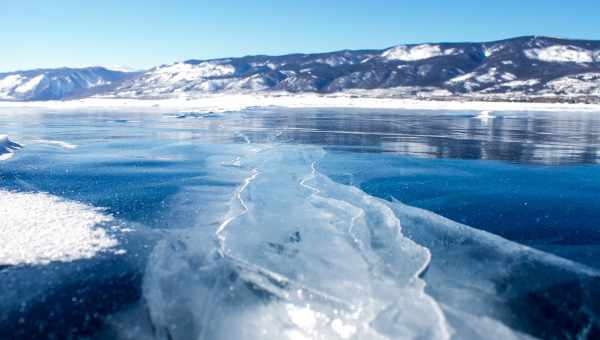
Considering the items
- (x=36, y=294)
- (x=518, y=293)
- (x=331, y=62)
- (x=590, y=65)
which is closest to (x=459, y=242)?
(x=518, y=293)

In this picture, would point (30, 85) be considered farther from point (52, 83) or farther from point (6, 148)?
point (6, 148)

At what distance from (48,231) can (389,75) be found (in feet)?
274

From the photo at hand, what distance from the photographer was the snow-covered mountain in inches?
4176

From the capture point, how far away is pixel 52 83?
377 ft

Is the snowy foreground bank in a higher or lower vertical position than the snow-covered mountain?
lower

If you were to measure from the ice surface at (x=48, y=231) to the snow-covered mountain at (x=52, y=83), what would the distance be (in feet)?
344

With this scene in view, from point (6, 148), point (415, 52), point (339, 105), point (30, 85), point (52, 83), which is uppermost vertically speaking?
point (415, 52)

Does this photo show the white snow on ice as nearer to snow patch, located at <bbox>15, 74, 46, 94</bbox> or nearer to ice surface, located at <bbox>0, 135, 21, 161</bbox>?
ice surface, located at <bbox>0, 135, 21, 161</bbox>

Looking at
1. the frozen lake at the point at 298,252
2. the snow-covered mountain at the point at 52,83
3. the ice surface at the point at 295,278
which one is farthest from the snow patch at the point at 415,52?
the ice surface at the point at 295,278

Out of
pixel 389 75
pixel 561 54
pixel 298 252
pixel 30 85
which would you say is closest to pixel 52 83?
pixel 30 85

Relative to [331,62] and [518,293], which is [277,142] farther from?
[331,62]

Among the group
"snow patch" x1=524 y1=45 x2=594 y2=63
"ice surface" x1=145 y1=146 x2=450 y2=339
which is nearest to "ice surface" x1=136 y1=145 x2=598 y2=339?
"ice surface" x1=145 y1=146 x2=450 y2=339

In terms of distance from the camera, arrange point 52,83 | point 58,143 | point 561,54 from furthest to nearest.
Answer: point 52,83 < point 561,54 < point 58,143

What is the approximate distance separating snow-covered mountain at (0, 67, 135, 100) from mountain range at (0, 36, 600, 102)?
243 mm
